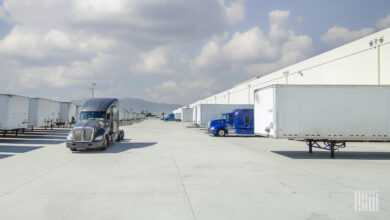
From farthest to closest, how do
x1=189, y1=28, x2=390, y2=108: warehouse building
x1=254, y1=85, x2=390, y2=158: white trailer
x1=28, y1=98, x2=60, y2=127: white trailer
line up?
x1=28, y1=98, x2=60, y2=127: white trailer, x1=189, y1=28, x2=390, y2=108: warehouse building, x1=254, y1=85, x2=390, y2=158: white trailer

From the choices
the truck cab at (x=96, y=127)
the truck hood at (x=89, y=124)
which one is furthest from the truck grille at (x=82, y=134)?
the truck hood at (x=89, y=124)

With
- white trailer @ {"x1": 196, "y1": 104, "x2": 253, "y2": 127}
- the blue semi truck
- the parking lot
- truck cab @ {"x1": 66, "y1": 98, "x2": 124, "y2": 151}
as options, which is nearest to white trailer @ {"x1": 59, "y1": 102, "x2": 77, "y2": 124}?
white trailer @ {"x1": 196, "y1": 104, "x2": 253, "y2": 127}

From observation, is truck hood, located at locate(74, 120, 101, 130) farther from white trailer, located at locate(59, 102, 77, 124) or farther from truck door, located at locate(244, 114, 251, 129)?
white trailer, located at locate(59, 102, 77, 124)

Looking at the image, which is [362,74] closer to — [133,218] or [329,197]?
[329,197]

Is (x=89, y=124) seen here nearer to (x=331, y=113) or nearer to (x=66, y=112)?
(x=331, y=113)

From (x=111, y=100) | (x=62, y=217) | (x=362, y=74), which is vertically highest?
(x=362, y=74)

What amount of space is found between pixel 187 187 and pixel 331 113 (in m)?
8.94

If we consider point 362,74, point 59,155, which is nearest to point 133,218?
point 59,155

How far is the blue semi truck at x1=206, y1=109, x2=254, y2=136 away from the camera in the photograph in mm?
24797

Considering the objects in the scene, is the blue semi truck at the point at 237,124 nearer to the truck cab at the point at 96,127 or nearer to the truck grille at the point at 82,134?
the truck cab at the point at 96,127

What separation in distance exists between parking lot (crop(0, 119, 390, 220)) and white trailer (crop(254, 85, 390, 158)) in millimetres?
1378

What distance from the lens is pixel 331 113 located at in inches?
498

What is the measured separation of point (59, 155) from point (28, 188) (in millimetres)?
6492

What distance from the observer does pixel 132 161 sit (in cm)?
1147
